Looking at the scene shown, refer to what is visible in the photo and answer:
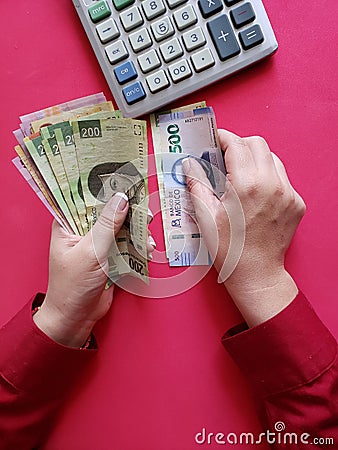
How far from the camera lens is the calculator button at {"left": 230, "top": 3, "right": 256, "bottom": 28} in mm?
731

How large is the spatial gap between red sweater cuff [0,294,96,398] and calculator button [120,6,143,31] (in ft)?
1.24

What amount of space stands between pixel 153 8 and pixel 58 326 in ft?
1.35

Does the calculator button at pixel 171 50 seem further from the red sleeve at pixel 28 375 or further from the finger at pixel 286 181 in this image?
the red sleeve at pixel 28 375

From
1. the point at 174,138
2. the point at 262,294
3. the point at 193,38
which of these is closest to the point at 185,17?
the point at 193,38

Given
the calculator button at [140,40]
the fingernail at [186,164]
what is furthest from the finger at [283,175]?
the calculator button at [140,40]

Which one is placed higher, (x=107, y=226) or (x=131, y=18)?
(x=131, y=18)


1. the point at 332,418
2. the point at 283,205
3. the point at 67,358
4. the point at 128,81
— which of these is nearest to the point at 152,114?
the point at 128,81

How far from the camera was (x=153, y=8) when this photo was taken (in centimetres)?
74

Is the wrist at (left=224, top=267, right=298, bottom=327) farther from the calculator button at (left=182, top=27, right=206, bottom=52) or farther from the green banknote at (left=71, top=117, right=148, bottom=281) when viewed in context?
the calculator button at (left=182, top=27, right=206, bottom=52)

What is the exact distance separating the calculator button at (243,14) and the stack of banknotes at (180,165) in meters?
0.11

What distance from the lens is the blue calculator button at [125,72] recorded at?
744 millimetres

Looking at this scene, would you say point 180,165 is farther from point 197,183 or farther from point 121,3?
point 121,3

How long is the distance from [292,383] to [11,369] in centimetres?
33

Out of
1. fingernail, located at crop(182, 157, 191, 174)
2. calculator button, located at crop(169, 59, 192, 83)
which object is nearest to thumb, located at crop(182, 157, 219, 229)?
fingernail, located at crop(182, 157, 191, 174)
